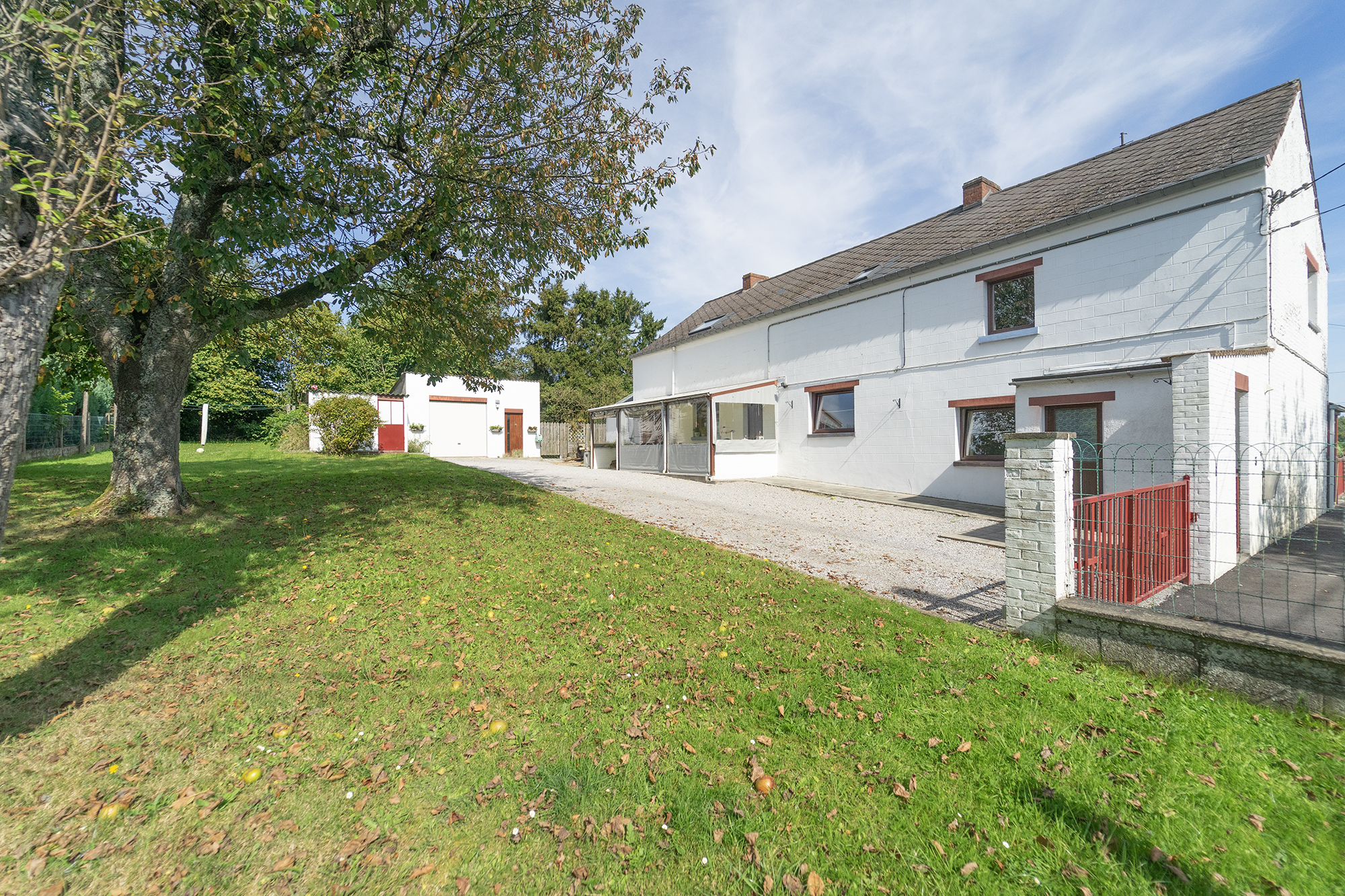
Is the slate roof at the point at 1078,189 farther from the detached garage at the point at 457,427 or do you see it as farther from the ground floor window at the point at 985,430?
the detached garage at the point at 457,427

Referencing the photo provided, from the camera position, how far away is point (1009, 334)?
1160cm

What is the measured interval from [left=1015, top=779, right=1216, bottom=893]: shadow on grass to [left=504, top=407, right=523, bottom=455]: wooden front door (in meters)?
26.1

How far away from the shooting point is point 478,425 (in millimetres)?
25875

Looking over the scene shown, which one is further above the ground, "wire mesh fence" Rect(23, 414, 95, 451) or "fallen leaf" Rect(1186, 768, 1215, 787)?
"wire mesh fence" Rect(23, 414, 95, 451)

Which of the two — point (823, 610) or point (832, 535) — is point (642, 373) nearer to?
point (832, 535)

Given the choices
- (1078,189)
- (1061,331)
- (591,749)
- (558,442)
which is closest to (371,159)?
(591,749)

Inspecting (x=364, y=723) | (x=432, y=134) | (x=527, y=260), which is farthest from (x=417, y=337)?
(x=364, y=723)

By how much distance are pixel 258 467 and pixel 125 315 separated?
7.86m

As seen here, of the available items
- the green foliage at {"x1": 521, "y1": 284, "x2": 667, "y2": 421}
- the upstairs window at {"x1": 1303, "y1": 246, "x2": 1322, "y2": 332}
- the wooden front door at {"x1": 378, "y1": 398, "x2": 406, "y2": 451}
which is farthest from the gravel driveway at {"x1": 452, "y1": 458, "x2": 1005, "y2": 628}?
the green foliage at {"x1": 521, "y1": 284, "x2": 667, "y2": 421}

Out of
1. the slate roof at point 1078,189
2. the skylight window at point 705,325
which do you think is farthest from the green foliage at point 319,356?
the slate roof at point 1078,189

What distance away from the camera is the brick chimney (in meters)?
15.4

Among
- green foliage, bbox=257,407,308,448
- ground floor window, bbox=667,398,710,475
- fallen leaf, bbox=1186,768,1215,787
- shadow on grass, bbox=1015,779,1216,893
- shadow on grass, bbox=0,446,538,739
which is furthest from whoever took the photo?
green foliage, bbox=257,407,308,448

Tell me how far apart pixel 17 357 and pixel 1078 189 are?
1621 cm

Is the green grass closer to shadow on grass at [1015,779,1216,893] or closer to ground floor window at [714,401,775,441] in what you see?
shadow on grass at [1015,779,1216,893]
